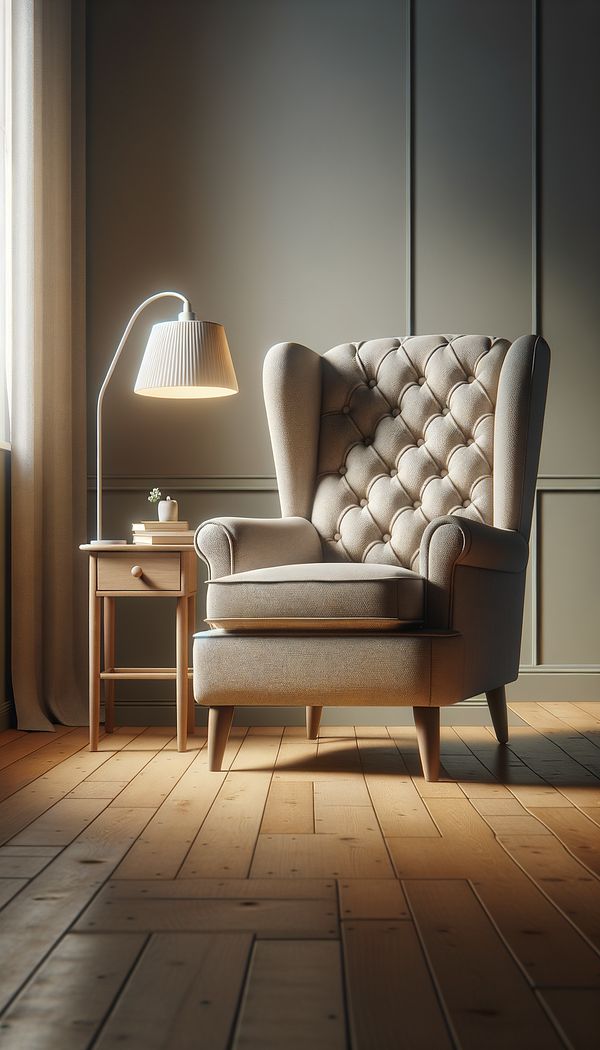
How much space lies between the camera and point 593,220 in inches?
135

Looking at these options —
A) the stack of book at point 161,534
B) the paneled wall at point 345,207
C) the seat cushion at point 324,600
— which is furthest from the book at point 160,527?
the seat cushion at point 324,600

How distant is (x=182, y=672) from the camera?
9.27 ft

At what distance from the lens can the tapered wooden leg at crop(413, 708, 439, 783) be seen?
7.54ft

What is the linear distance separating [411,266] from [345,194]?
1.10 feet

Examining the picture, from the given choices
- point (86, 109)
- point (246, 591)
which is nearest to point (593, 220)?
point (86, 109)

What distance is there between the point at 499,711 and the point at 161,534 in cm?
107

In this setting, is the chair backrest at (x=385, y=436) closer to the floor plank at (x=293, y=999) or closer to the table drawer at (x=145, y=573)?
the table drawer at (x=145, y=573)

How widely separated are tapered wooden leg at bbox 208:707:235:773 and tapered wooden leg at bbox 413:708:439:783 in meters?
0.46

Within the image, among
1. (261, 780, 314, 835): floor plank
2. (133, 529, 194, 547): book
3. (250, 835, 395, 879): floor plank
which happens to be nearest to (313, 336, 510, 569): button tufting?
(133, 529, 194, 547): book

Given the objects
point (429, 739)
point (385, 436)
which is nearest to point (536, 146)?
point (385, 436)

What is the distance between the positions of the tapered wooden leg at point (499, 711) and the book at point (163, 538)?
3.11ft

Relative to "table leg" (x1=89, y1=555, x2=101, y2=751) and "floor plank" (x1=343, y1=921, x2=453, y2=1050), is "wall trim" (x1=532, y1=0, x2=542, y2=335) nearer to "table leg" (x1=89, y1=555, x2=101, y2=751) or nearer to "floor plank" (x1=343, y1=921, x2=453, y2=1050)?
"table leg" (x1=89, y1=555, x2=101, y2=751)

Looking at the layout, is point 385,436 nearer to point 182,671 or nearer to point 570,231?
point 182,671

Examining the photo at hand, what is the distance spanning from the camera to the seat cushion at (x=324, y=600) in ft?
7.48
